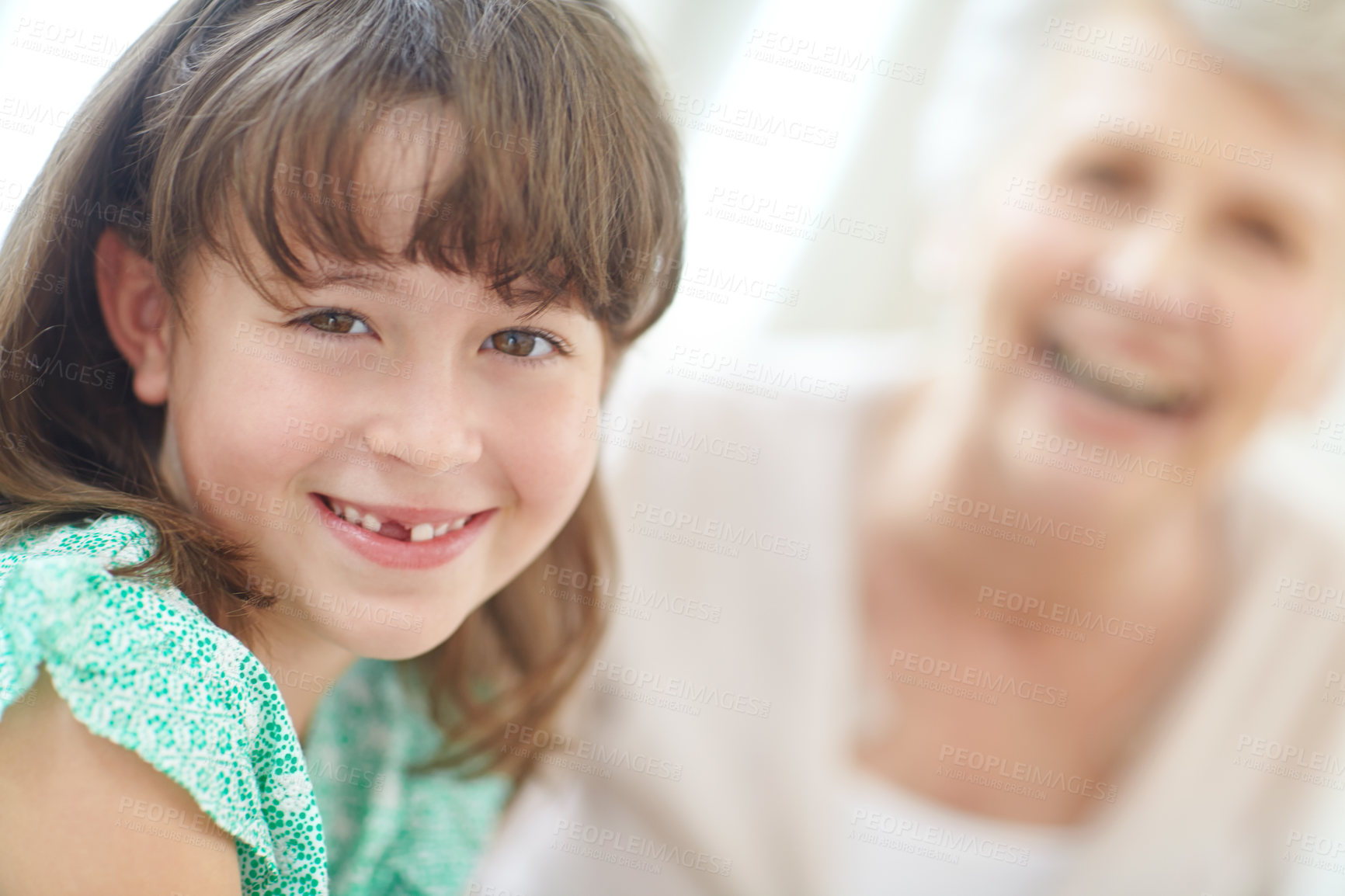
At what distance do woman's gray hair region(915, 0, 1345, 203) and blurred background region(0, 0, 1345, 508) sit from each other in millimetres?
23

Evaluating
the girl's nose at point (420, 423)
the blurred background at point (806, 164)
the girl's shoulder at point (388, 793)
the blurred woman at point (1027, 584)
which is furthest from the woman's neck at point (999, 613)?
the girl's nose at point (420, 423)

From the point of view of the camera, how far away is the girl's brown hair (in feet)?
1.98

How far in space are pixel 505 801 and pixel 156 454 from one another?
1.78ft

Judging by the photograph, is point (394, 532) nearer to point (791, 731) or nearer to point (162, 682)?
point (162, 682)

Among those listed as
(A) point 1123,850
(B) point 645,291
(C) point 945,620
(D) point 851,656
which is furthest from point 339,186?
(A) point 1123,850

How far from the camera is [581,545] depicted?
3.34 feet

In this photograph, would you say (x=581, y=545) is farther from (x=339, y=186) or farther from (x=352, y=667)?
→ (x=339, y=186)

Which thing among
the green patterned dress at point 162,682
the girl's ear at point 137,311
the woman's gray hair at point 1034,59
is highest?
the woman's gray hair at point 1034,59

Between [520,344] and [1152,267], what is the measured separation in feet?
2.59

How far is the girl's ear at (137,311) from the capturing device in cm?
69

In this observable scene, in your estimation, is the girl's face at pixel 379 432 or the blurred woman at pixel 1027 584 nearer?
the girl's face at pixel 379 432

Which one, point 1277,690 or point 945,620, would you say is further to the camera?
point 945,620

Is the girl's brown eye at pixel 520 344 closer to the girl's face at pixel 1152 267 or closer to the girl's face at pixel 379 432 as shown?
the girl's face at pixel 379 432

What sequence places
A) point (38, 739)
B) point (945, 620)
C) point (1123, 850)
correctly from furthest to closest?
point (945, 620) → point (1123, 850) → point (38, 739)
